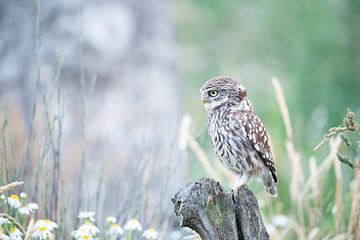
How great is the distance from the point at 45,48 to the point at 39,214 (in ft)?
8.88

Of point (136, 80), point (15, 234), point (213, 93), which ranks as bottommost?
point (15, 234)

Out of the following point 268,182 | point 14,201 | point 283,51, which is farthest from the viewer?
point 283,51

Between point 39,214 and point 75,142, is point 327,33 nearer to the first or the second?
point 75,142

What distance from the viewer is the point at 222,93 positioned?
14.0 ft

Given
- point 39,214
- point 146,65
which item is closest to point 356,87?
point 146,65

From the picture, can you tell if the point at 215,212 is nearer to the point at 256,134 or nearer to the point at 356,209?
the point at 256,134

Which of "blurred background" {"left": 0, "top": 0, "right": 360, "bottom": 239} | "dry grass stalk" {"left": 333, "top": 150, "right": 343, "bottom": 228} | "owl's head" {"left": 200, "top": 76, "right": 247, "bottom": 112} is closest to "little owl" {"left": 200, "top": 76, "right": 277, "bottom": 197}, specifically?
"owl's head" {"left": 200, "top": 76, "right": 247, "bottom": 112}

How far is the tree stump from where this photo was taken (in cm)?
333

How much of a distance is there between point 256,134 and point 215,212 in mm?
937

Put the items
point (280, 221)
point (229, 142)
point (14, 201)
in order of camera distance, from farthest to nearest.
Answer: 1. point (280, 221)
2. point (229, 142)
3. point (14, 201)

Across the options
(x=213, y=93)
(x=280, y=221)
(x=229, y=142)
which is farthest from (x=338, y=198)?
(x=213, y=93)

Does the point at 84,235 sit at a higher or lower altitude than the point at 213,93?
lower

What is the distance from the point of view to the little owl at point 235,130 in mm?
4223

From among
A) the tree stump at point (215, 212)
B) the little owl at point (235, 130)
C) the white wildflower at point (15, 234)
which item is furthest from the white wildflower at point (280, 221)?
the white wildflower at point (15, 234)
